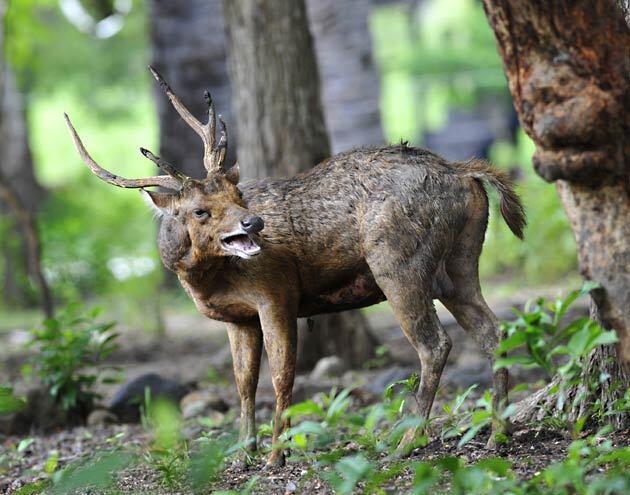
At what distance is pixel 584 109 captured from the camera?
14.8ft

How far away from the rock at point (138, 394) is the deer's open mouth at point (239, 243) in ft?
9.83

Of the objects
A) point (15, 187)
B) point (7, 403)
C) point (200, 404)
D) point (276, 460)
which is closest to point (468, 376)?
point (200, 404)

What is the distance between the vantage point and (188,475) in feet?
18.1

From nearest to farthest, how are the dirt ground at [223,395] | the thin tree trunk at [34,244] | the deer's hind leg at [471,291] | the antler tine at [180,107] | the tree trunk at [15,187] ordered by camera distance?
1. the dirt ground at [223,395]
2. the deer's hind leg at [471,291]
3. the antler tine at [180,107]
4. the thin tree trunk at [34,244]
5. the tree trunk at [15,187]

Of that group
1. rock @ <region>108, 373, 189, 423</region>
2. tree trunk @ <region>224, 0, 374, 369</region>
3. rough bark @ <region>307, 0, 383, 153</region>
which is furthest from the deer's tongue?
rough bark @ <region>307, 0, 383, 153</region>

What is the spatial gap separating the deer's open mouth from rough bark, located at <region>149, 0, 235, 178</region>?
31.3 ft

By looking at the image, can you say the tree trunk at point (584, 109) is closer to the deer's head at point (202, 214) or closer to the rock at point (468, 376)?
the deer's head at point (202, 214)

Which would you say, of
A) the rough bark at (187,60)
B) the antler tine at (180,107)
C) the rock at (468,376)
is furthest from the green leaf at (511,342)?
the rough bark at (187,60)

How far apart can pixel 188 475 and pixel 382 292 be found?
1589mm

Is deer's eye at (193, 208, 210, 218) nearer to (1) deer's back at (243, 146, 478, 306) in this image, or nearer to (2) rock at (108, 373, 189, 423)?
(1) deer's back at (243, 146, 478, 306)

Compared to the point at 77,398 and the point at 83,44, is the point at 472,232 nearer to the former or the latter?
the point at 77,398

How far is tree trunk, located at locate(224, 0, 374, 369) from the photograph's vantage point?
9.41m

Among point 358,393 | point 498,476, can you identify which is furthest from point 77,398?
point 498,476

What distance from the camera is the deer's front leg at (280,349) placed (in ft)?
20.1
